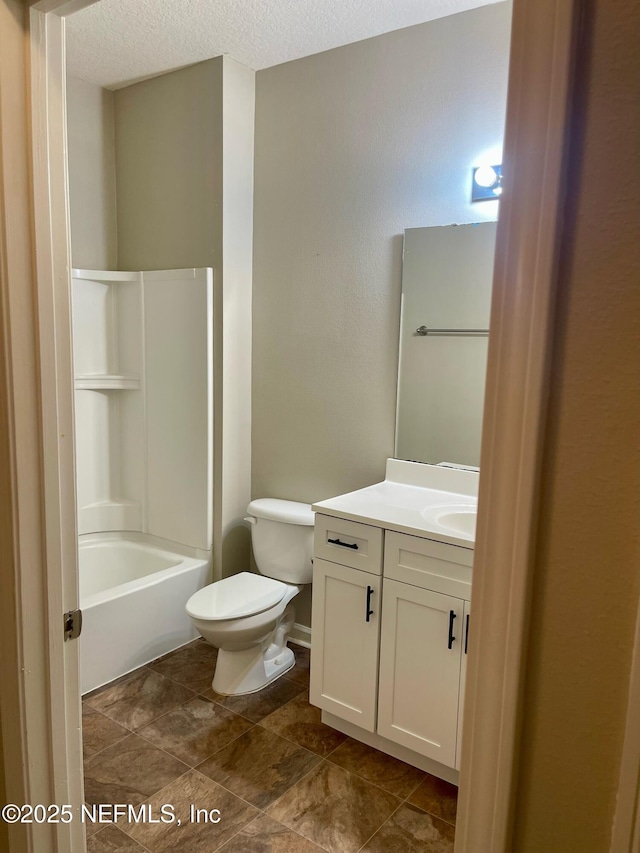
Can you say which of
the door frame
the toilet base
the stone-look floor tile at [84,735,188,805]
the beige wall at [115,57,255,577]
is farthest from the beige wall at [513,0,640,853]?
the beige wall at [115,57,255,577]

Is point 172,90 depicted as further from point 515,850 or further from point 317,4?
point 515,850

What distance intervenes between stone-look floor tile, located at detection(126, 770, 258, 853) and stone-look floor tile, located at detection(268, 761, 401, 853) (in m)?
0.12

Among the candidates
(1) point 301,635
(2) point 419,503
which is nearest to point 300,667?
(1) point 301,635

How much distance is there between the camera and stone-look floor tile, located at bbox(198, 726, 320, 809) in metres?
1.98

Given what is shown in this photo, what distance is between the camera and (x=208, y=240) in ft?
9.22

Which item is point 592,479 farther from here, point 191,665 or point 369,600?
point 191,665

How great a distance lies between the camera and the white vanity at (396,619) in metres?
1.90

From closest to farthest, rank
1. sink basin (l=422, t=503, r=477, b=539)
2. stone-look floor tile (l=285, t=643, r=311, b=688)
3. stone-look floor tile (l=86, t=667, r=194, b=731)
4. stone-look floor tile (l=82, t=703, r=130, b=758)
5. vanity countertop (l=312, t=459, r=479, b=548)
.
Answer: vanity countertop (l=312, t=459, r=479, b=548), sink basin (l=422, t=503, r=477, b=539), stone-look floor tile (l=82, t=703, r=130, b=758), stone-look floor tile (l=86, t=667, r=194, b=731), stone-look floor tile (l=285, t=643, r=311, b=688)

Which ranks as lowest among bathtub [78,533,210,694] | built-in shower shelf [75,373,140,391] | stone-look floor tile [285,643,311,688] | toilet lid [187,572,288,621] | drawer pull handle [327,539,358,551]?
stone-look floor tile [285,643,311,688]

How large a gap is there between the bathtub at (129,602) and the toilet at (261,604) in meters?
0.33

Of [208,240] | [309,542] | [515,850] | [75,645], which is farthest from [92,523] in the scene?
[515,850]

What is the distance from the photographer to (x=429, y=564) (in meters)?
1.92

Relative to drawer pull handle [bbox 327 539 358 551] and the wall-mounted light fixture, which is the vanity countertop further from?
the wall-mounted light fixture

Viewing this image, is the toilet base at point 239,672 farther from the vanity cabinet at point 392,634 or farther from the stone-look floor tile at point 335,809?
the stone-look floor tile at point 335,809
